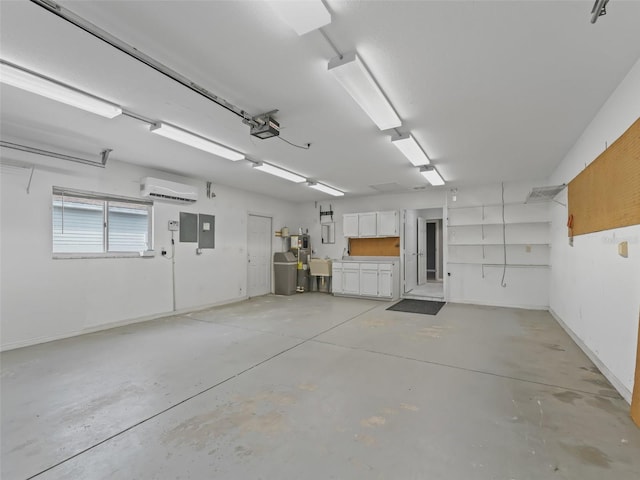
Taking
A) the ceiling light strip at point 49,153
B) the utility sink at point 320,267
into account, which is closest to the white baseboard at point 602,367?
the utility sink at point 320,267

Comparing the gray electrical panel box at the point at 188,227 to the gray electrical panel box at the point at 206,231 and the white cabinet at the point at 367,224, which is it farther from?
the white cabinet at the point at 367,224

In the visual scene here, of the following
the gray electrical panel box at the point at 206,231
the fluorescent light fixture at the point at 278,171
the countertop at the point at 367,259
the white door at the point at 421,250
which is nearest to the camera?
the fluorescent light fixture at the point at 278,171

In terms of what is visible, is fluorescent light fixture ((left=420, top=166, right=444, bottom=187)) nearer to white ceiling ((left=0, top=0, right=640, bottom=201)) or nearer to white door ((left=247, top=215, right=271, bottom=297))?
Answer: white ceiling ((left=0, top=0, right=640, bottom=201))

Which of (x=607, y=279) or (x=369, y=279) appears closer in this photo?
(x=607, y=279)

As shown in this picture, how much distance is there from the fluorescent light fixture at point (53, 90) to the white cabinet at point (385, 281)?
5.78 metres

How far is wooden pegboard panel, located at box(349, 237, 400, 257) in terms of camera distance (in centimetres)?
755

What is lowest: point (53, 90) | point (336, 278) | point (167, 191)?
point (336, 278)

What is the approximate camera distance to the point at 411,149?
12.7 ft

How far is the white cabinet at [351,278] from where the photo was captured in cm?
729

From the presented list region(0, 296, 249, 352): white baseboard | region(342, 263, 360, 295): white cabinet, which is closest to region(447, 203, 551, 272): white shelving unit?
region(342, 263, 360, 295): white cabinet

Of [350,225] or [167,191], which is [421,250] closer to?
[350,225]

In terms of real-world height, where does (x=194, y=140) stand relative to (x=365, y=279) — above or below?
above

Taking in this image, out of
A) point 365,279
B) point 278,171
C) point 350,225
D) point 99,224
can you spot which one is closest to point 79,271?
point 99,224

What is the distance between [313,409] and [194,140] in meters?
3.32
